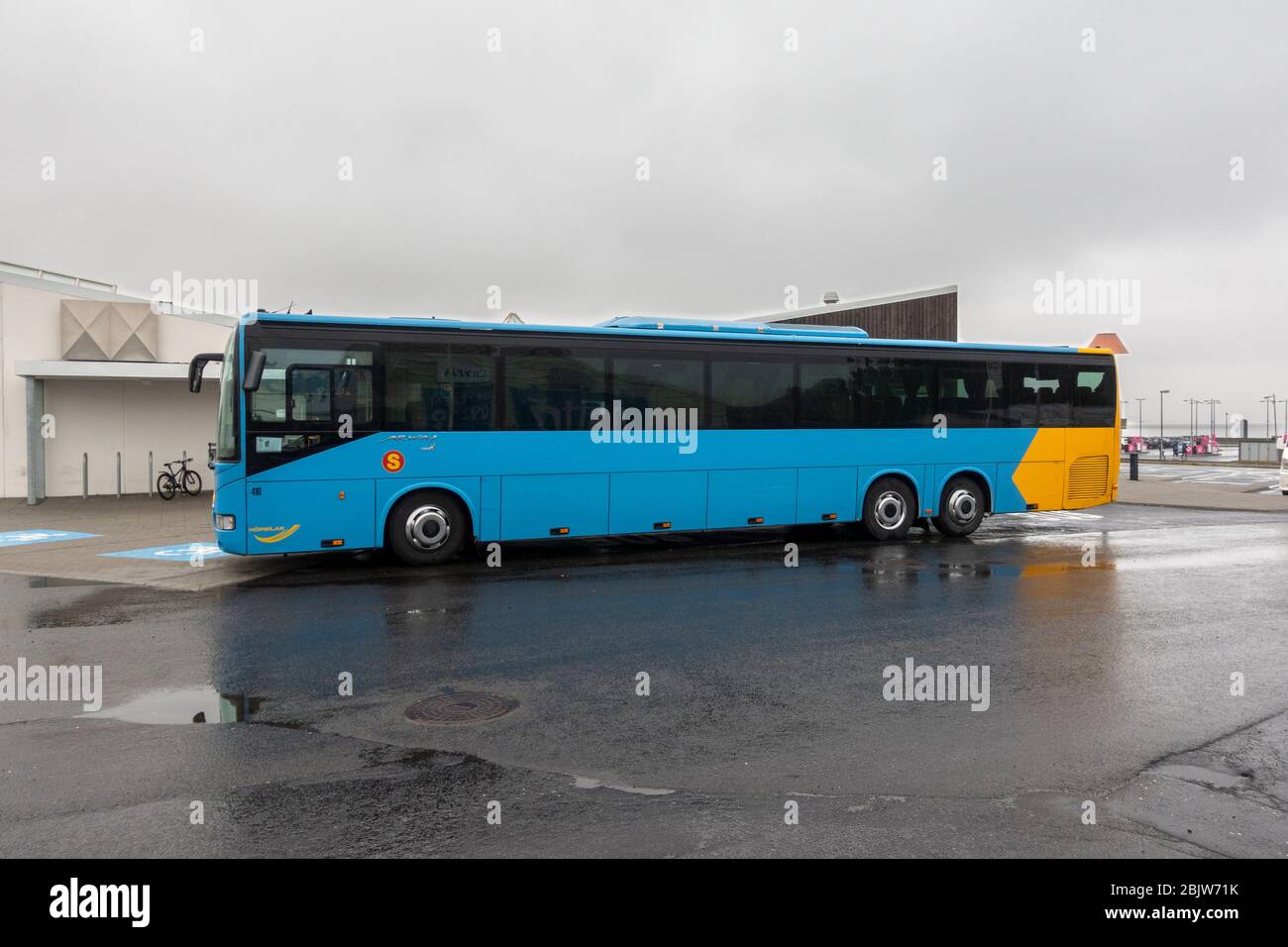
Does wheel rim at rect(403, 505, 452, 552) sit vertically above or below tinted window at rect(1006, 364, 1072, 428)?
below

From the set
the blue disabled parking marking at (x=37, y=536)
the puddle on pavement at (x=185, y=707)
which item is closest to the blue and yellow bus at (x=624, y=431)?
the blue disabled parking marking at (x=37, y=536)

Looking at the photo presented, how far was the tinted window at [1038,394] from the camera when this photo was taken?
55.3 feet

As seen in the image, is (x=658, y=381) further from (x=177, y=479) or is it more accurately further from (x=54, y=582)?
(x=177, y=479)

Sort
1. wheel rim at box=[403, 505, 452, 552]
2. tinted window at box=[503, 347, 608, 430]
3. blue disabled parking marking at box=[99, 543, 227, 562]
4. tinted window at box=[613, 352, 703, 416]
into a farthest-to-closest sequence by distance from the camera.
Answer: tinted window at box=[613, 352, 703, 416]
blue disabled parking marking at box=[99, 543, 227, 562]
tinted window at box=[503, 347, 608, 430]
wheel rim at box=[403, 505, 452, 552]

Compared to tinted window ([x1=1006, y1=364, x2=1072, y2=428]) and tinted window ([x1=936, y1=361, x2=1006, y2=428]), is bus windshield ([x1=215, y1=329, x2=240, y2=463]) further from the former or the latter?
tinted window ([x1=1006, y1=364, x2=1072, y2=428])

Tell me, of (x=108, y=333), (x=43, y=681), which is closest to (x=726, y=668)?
(x=43, y=681)

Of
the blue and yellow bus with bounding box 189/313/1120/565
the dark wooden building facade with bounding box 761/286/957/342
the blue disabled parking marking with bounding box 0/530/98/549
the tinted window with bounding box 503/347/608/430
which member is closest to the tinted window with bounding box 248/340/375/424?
the blue and yellow bus with bounding box 189/313/1120/565

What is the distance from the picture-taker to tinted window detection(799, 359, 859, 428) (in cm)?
1538

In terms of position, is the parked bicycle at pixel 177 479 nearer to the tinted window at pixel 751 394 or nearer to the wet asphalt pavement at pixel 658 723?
the wet asphalt pavement at pixel 658 723

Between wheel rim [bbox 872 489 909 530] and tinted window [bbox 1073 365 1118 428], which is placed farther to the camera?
tinted window [bbox 1073 365 1118 428]

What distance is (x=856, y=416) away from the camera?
620 inches

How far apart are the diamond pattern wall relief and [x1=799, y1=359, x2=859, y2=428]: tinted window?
57.1 feet

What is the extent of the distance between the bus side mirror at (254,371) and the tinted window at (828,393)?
822 cm

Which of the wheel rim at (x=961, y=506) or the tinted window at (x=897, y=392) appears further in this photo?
the wheel rim at (x=961, y=506)
